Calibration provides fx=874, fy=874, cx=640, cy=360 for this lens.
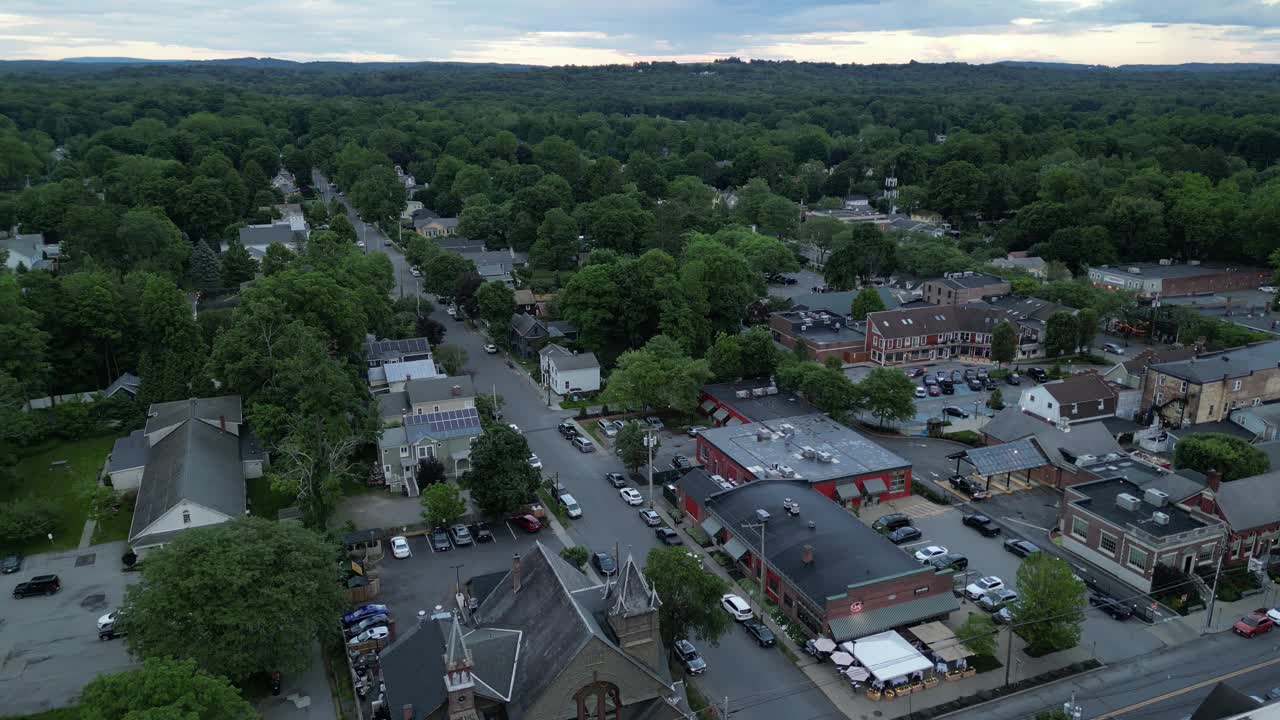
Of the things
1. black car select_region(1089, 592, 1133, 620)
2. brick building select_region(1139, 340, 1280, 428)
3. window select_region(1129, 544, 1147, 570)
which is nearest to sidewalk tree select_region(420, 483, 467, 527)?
black car select_region(1089, 592, 1133, 620)

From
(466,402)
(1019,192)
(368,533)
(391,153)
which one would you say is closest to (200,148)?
(391,153)

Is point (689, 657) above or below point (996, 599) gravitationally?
above

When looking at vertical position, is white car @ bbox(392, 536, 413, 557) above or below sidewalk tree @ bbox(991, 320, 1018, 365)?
below

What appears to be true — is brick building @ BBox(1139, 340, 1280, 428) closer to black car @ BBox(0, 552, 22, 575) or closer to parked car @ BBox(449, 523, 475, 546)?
parked car @ BBox(449, 523, 475, 546)

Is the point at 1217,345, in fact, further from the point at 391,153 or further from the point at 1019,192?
the point at 391,153

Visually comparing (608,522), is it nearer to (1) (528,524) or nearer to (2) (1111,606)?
(1) (528,524)

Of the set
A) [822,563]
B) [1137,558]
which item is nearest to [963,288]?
[1137,558]

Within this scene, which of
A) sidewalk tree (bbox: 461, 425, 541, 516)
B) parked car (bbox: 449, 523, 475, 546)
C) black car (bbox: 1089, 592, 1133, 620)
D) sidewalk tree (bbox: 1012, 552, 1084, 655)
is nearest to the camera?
sidewalk tree (bbox: 1012, 552, 1084, 655)
